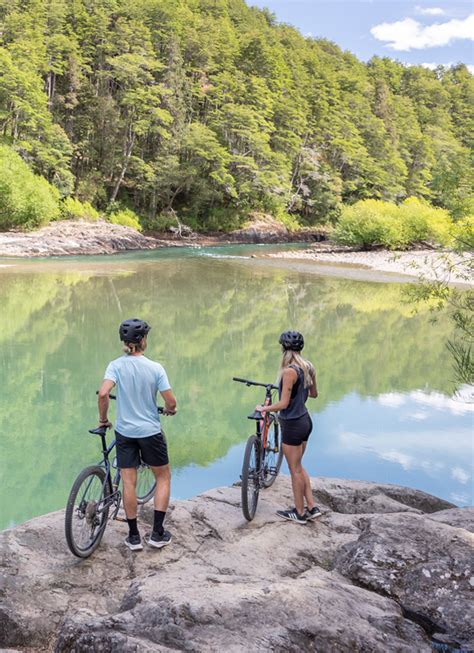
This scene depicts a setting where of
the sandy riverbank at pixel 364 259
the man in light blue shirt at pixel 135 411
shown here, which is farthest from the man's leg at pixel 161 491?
the sandy riverbank at pixel 364 259

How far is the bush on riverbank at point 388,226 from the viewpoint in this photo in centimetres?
4144

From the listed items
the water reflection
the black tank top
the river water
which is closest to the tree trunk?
the river water

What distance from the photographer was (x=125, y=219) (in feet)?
152

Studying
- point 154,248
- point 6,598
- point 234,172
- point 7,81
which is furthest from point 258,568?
point 234,172

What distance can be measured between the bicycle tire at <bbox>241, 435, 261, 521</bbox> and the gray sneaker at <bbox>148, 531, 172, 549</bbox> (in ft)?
2.32

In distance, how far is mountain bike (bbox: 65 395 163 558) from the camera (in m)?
3.75

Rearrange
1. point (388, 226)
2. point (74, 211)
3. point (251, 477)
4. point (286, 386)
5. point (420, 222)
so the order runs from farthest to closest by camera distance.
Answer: point (74, 211) < point (420, 222) < point (388, 226) < point (251, 477) < point (286, 386)

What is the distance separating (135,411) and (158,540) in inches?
37.1

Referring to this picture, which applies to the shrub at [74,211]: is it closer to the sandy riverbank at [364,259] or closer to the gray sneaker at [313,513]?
the sandy riverbank at [364,259]

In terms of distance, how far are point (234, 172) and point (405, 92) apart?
55.6 metres

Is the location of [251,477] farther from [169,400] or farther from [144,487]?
[169,400]

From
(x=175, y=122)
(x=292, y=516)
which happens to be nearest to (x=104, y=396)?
(x=292, y=516)

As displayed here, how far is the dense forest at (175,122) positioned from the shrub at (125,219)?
4.38ft

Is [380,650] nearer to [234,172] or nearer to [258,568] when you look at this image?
[258,568]
